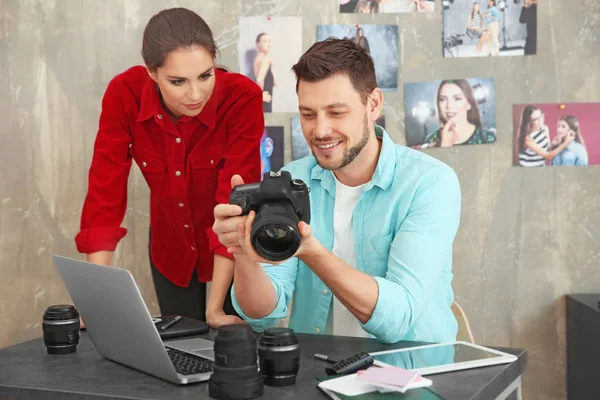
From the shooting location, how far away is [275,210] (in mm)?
1343

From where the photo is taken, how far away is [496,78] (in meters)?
2.75

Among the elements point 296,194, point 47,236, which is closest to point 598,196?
point 296,194

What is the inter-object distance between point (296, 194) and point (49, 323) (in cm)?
55

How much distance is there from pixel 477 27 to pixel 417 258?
54.3 inches

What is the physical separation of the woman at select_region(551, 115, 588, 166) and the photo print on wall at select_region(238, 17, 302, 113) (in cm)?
93

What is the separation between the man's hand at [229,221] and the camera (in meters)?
1.40

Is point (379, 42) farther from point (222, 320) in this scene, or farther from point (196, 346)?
point (196, 346)

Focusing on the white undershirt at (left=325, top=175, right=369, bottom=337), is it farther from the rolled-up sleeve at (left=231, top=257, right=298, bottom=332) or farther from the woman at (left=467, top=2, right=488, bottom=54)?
the woman at (left=467, top=2, right=488, bottom=54)

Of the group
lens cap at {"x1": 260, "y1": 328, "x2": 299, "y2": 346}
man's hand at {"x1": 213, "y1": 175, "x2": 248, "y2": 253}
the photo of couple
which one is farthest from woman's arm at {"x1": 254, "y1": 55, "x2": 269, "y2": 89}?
lens cap at {"x1": 260, "y1": 328, "x2": 299, "y2": 346}

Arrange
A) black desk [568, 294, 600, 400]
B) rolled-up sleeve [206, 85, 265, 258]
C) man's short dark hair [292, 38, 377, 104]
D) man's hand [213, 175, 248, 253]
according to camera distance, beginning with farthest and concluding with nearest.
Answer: black desk [568, 294, 600, 400]
rolled-up sleeve [206, 85, 265, 258]
man's short dark hair [292, 38, 377, 104]
man's hand [213, 175, 248, 253]

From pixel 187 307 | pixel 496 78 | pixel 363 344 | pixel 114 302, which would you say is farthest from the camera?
pixel 496 78

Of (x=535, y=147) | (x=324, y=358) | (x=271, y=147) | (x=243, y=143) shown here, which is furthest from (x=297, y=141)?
(x=324, y=358)

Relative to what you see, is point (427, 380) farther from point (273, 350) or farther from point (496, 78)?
point (496, 78)

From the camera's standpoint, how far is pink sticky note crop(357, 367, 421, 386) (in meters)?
1.16
